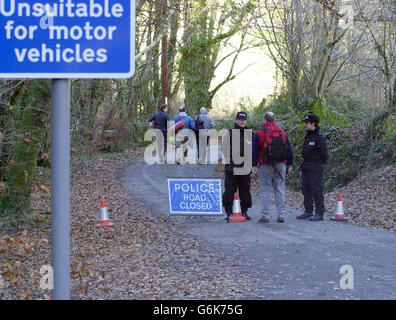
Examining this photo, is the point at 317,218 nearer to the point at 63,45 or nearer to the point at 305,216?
the point at 305,216

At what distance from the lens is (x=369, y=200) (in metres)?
15.1

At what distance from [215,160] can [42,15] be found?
21358mm

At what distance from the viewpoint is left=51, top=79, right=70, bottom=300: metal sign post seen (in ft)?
11.0

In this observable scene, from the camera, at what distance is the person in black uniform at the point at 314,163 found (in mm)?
12914

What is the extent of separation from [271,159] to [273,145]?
27cm

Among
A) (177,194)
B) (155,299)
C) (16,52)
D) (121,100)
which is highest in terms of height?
(121,100)

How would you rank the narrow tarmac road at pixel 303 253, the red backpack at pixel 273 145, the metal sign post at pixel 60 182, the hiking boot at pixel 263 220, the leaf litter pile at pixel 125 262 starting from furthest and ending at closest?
the hiking boot at pixel 263 220, the red backpack at pixel 273 145, the narrow tarmac road at pixel 303 253, the leaf litter pile at pixel 125 262, the metal sign post at pixel 60 182

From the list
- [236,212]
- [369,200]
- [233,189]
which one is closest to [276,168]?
[233,189]

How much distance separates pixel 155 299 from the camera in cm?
725

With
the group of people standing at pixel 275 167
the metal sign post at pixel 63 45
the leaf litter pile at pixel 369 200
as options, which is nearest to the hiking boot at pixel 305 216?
the group of people standing at pixel 275 167

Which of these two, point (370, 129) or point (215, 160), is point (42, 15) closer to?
point (370, 129)

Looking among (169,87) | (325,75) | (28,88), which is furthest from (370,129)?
(169,87)

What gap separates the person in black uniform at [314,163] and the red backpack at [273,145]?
0.66 meters

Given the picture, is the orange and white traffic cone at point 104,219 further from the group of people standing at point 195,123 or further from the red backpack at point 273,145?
the group of people standing at point 195,123
